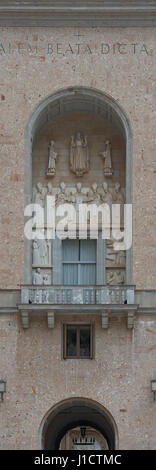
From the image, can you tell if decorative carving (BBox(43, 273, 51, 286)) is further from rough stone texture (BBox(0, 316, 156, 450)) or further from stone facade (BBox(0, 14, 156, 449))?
rough stone texture (BBox(0, 316, 156, 450))

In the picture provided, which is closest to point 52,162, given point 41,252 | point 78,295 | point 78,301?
point 41,252

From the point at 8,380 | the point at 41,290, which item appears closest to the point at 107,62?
the point at 41,290

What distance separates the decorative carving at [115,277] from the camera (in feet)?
94.6

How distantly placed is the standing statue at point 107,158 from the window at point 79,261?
80.7 inches

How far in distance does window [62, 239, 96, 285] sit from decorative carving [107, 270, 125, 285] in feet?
1.66

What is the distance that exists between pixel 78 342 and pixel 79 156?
5.54 m

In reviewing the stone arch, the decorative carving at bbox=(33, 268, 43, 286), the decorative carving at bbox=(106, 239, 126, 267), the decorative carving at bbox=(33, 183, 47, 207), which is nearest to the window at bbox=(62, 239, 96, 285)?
the decorative carving at bbox=(106, 239, 126, 267)

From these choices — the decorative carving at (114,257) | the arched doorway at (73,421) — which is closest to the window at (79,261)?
the decorative carving at (114,257)

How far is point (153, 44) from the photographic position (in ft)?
95.2

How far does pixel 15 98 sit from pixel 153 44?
4.17 metres
